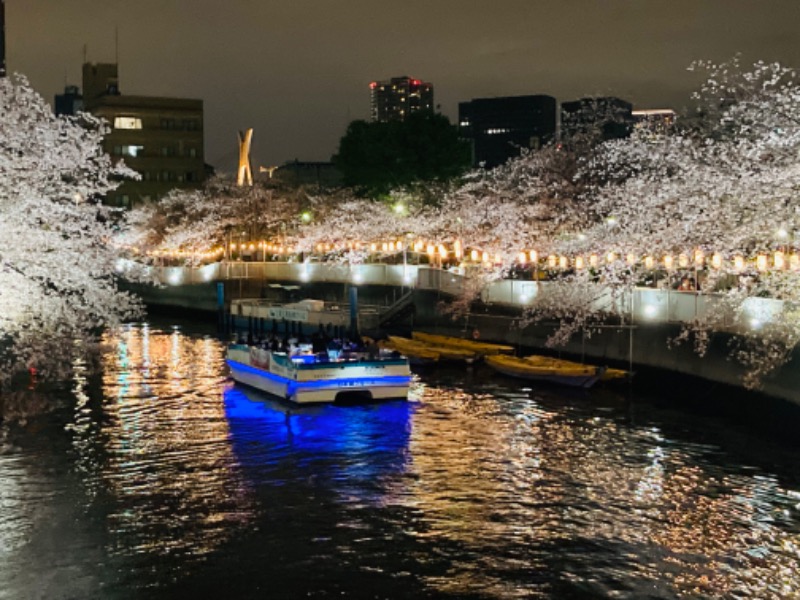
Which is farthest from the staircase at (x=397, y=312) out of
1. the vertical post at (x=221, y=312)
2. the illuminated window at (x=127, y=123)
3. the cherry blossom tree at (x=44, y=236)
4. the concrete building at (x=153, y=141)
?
the illuminated window at (x=127, y=123)

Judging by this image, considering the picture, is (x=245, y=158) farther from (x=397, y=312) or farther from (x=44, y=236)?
(x=44, y=236)

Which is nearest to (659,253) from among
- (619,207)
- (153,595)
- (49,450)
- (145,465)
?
(619,207)

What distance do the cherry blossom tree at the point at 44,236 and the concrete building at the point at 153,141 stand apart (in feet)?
314

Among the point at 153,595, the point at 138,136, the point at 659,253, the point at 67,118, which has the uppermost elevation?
the point at 138,136

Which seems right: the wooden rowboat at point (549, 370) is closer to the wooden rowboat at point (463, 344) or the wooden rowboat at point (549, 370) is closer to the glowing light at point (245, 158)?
the wooden rowboat at point (463, 344)

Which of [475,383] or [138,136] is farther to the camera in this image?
[138,136]

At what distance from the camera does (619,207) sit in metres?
35.2

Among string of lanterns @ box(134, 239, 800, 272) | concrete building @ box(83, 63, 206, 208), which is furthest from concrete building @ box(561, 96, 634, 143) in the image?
concrete building @ box(83, 63, 206, 208)

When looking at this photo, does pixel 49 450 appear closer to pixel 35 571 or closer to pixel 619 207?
pixel 35 571

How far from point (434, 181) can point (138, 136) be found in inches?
2453

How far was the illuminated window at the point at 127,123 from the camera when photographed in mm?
121875

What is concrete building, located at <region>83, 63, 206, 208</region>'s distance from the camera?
121 metres

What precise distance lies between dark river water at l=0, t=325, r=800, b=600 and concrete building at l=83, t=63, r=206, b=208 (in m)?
90.2

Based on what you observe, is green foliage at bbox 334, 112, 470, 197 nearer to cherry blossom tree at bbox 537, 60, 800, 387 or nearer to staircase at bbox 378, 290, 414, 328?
staircase at bbox 378, 290, 414, 328
